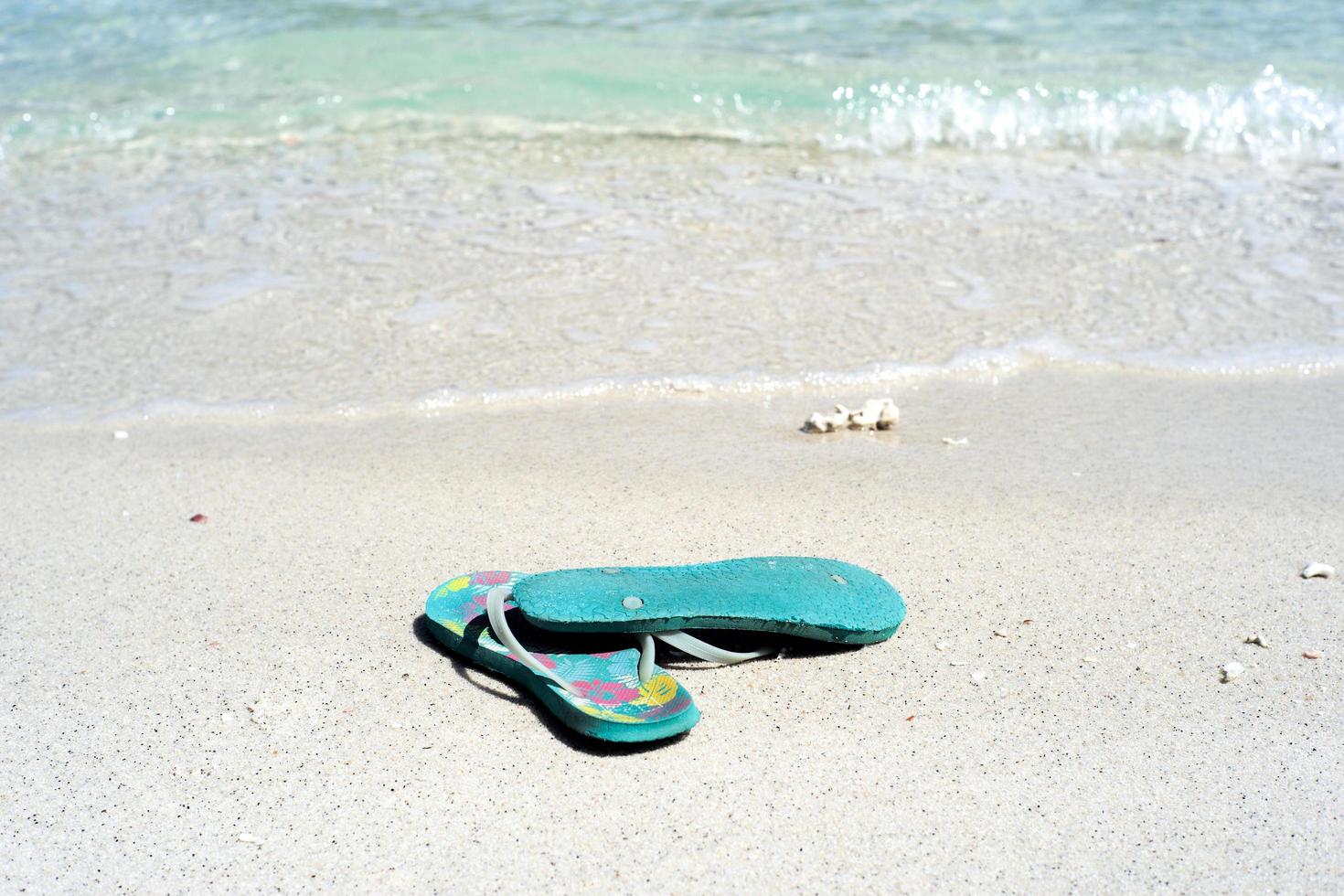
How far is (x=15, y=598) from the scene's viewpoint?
2258 mm

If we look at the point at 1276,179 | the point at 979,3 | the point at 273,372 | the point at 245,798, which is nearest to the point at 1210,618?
the point at 245,798

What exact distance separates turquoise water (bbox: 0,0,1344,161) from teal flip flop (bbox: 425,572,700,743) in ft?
14.1

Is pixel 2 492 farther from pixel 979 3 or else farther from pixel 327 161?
pixel 979 3

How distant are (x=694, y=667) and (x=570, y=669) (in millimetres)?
222

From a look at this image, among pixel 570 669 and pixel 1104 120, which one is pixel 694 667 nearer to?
pixel 570 669

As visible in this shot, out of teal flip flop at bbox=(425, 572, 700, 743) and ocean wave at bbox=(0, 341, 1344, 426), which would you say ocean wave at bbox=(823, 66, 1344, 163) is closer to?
ocean wave at bbox=(0, 341, 1344, 426)

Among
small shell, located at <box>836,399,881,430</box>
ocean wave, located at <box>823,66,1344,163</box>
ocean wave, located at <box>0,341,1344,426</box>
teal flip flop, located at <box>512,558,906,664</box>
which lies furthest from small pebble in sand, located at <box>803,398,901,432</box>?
ocean wave, located at <box>823,66,1344,163</box>

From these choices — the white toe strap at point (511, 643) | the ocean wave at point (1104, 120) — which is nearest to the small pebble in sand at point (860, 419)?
the white toe strap at point (511, 643)

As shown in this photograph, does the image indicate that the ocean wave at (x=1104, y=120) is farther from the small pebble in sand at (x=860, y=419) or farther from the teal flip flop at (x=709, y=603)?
the teal flip flop at (x=709, y=603)

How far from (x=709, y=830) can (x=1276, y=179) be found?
474 centimetres

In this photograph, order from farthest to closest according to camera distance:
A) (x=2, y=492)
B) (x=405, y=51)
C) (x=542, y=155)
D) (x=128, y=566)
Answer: (x=405, y=51) → (x=542, y=155) → (x=2, y=492) → (x=128, y=566)

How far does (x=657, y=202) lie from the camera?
15.9 ft

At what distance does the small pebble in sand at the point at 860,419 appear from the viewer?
298 cm

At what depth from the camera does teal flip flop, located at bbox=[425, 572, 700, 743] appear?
1.81 m
